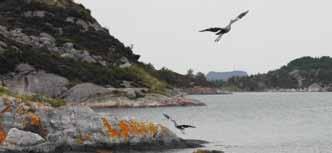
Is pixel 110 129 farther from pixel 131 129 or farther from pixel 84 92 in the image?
pixel 84 92

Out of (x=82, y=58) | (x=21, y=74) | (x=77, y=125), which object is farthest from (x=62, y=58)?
(x=77, y=125)

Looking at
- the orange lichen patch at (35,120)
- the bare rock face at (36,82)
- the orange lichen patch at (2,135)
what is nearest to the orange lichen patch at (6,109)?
the orange lichen patch at (35,120)

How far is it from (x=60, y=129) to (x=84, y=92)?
3451 inches

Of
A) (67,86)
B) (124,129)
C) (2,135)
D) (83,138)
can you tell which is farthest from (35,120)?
(67,86)

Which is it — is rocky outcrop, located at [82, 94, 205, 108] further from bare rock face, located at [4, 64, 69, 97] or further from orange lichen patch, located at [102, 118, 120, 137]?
orange lichen patch, located at [102, 118, 120, 137]

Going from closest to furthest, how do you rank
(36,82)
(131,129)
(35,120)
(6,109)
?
(6,109), (35,120), (131,129), (36,82)

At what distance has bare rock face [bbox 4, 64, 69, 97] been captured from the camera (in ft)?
391

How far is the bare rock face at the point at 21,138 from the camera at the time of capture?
35875mm

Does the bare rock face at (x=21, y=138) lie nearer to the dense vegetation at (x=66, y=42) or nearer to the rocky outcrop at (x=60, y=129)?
the rocky outcrop at (x=60, y=129)

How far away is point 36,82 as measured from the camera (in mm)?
121250

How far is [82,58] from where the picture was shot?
5886 inches

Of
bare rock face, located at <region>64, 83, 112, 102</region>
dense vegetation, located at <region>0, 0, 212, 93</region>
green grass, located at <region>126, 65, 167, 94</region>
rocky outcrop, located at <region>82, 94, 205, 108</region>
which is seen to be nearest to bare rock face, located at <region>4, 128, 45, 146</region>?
rocky outcrop, located at <region>82, 94, 205, 108</region>

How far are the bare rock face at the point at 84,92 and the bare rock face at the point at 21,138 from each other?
279 ft

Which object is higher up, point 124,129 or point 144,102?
point 144,102
